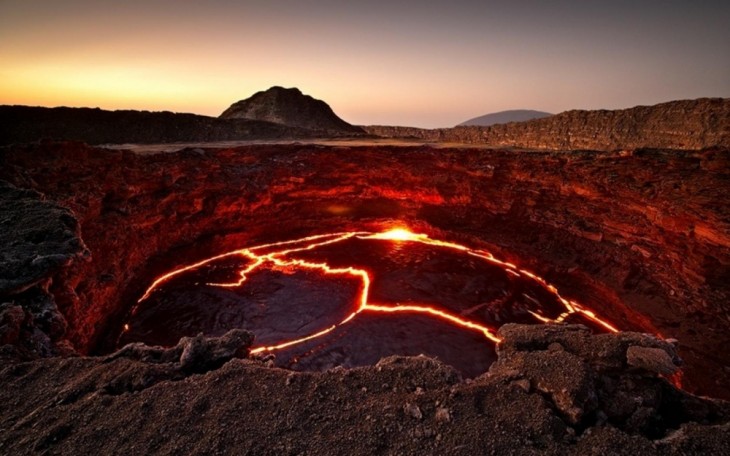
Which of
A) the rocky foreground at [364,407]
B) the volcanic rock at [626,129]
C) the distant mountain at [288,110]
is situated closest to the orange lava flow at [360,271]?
the rocky foreground at [364,407]

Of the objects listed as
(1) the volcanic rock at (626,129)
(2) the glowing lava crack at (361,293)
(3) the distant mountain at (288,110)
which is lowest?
(2) the glowing lava crack at (361,293)

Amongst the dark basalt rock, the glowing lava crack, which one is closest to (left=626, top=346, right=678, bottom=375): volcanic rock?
the glowing lava crack

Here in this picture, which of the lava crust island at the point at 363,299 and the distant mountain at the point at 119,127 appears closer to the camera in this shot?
the lava crust island at the point at 363,299

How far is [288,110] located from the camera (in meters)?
48.7

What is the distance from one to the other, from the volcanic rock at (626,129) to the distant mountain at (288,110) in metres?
25.9

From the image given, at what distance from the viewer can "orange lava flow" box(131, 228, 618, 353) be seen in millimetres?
13297

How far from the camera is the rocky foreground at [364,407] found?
399cm

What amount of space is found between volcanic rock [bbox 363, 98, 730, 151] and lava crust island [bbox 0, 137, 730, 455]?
17.2 feet

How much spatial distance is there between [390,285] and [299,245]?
22.0 feet

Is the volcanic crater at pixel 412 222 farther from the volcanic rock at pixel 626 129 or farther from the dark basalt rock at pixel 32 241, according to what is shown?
the volcanic rock at pixel 626 129

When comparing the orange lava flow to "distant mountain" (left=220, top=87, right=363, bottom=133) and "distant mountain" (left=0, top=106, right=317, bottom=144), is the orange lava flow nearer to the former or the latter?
"distant mountain" (left=0, top=106, right=317, bottom=144)

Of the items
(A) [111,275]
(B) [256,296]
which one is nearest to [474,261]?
(B) [256,296]

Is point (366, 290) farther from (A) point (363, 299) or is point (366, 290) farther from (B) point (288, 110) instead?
(B) point (288, 110)

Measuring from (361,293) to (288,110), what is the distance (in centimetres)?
3970
